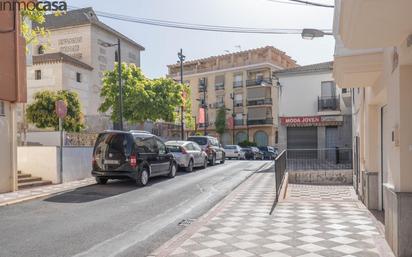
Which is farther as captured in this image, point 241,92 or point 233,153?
point 241,92

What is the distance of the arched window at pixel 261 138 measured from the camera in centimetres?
6397

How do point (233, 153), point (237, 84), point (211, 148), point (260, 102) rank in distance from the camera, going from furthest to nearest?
point (237, 84), point (260, 102), point (233, 153), point (211, 148)

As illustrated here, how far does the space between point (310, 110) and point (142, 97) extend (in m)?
12.8

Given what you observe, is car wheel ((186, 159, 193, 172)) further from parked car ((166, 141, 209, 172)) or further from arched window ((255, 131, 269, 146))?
arched window ((255, 131, 269, 146))

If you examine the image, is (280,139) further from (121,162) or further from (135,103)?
(121,162)

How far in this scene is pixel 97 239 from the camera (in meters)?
7.05

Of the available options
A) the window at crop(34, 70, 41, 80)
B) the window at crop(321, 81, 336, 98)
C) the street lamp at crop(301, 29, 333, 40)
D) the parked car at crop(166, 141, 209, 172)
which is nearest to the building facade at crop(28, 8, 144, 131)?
the window at crop(34, 70, 41, 80)

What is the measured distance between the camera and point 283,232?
23.9ft

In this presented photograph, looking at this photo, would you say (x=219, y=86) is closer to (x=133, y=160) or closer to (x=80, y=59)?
(x=80, y=59)

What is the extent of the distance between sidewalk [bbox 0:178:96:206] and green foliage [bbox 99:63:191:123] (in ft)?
47.8

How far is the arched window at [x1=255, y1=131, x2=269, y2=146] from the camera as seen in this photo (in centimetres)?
6397

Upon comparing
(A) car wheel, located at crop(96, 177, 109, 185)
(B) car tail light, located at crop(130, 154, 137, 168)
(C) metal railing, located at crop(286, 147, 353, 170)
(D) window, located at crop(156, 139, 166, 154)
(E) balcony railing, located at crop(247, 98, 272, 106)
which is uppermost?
(E) balcony railing, located at crop(247, 98, 272, 106)

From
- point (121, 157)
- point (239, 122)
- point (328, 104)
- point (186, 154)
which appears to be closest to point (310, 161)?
point (186, 154)

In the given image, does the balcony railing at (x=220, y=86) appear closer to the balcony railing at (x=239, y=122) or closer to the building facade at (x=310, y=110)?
the balcony railing at (x=239, y=122)
